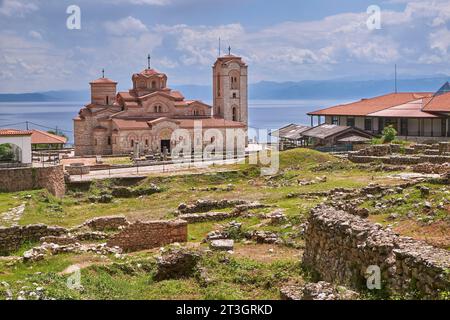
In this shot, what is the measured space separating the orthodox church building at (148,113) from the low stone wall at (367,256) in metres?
42.8

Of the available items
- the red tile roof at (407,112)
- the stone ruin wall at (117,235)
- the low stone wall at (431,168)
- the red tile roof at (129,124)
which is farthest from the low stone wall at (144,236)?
the red tile roof at (129,124)

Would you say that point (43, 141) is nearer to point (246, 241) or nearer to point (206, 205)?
point (206, 205)

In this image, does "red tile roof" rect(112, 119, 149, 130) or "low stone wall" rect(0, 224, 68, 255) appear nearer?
"low stone wall" rect(0, 224, 68, 255)

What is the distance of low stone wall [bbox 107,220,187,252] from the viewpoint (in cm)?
1722

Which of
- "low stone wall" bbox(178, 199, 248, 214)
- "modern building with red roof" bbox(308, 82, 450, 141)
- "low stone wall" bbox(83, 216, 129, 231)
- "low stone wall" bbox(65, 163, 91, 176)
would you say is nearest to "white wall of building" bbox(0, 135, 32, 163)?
"low stone wall" bbox(65, 163, 91, 176)

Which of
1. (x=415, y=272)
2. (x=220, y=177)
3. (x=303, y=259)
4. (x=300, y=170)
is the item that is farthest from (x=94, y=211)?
(x=415, y=272)

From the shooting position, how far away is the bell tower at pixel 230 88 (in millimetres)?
71625

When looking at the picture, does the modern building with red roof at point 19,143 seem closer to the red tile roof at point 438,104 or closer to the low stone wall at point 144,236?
the low stone wall at point 144,236

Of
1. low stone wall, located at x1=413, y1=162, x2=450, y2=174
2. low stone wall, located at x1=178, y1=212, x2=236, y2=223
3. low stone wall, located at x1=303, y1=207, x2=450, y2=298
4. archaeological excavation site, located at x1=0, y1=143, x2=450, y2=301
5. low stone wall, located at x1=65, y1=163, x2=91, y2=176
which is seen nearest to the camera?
low stone wall, located at x1=303, y1=207, x2=450, y2=298

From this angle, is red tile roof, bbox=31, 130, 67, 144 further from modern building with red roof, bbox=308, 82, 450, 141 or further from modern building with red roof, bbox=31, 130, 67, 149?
modern building with red roof, bbox=308, 82, 450, 141

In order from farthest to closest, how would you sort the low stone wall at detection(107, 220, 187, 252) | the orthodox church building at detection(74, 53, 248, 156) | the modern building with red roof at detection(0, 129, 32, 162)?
the orthodox church building at detection(74, 53, 248, 156) < the modern building with red roof at detection(0, 129, 32, 162) < the low stone wall at detection(107, 220, 187, 252)

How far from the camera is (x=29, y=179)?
3309 cm

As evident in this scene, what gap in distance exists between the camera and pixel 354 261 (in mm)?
10953
